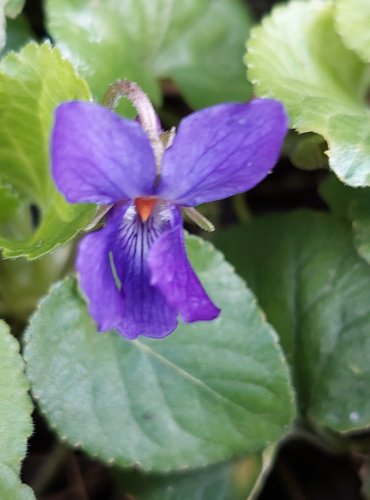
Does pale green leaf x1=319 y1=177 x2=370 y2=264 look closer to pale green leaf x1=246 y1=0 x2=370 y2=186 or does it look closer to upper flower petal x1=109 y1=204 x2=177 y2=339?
pale green leaf x1=246 y1=0 x2=370 y2=186

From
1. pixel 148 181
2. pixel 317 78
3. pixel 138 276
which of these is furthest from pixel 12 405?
pixel 317 78

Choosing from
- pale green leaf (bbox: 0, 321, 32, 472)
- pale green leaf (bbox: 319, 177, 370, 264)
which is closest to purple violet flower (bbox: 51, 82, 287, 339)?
pale green leaf (bbox: 0, 321, 32, 472)

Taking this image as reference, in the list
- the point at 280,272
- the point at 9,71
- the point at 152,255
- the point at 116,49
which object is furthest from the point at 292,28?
the point at 152,255

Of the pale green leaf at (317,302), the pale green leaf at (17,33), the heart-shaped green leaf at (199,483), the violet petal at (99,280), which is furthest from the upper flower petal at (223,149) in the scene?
the pale green leaf at (17,33)

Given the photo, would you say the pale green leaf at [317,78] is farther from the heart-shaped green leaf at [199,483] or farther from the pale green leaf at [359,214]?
the heart-shaped green leaf at [199,483]

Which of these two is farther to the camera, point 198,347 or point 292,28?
point 292,28

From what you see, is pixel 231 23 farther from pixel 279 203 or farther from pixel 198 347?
pixel 198 347
